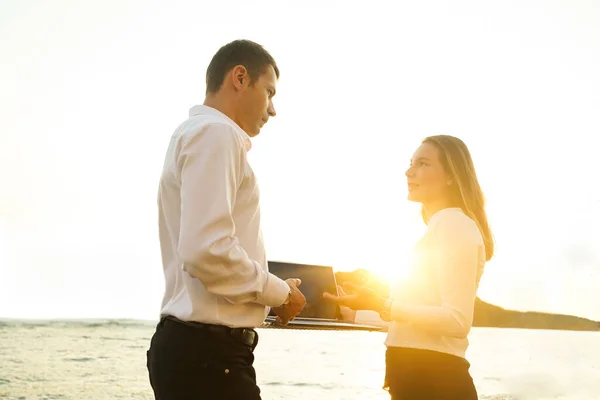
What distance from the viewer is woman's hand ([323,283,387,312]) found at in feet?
8.84

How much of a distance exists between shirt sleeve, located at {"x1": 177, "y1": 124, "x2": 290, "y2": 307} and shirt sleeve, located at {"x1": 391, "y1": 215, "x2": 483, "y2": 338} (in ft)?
2.59

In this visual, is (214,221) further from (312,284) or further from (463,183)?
(463,183)

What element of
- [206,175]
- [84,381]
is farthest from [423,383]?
[84,381]

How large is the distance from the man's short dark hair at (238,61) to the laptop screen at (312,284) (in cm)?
82

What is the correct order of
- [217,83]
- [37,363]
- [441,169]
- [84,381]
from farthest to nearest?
[37,363] < [84,381] < [441,169] < [217,83]

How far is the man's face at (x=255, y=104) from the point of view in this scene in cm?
235

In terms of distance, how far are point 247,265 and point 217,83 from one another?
2.51 ft

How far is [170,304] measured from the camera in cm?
215

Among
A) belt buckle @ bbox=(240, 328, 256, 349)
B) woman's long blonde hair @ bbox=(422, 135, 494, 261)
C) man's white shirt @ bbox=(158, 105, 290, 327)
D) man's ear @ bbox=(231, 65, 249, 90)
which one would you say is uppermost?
man's ear @ bbox=(231, 65, 249, 90)

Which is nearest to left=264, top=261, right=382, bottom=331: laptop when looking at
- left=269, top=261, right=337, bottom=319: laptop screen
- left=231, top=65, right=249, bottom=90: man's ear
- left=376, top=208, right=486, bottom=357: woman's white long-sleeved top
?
left=269, top=261, right=337, bottom=319: laptop screen

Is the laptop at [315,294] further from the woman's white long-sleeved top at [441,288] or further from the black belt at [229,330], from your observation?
the black belt at [229,330]

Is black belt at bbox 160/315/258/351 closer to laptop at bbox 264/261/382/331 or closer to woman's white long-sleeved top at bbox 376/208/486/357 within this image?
laptop at bbox 264/261/382/331

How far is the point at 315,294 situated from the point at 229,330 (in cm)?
68

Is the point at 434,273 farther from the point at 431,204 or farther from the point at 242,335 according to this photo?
the point at 242,335
